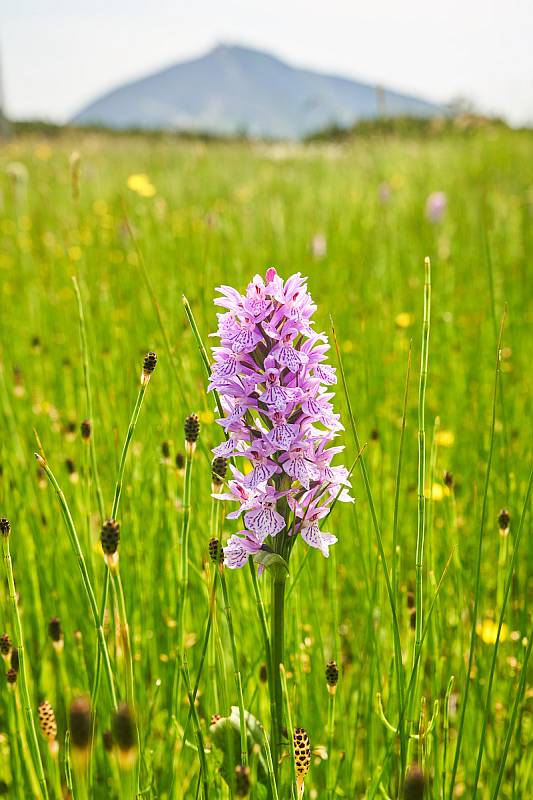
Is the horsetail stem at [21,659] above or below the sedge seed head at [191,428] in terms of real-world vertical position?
below

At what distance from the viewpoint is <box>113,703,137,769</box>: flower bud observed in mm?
430

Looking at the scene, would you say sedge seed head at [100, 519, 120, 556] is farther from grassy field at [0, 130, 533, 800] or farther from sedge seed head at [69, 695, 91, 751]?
sedge seed head at [69, 695, 91, 751]

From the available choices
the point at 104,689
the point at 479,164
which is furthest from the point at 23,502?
the point at 479,164

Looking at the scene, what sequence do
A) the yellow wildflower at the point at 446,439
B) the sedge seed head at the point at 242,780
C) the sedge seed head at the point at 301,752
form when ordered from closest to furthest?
1. the sedge seed head at the point at 242,780
2. the sedge seed head at the point at 301,752
3. the yellow wildflower at the point at 446,439

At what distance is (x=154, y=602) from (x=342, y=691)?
52 cm

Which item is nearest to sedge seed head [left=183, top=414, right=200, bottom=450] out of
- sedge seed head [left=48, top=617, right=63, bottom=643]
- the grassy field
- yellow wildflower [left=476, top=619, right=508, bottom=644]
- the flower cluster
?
the flower cluster

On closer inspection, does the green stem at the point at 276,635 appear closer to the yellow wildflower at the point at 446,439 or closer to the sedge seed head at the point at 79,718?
the sedge seed head at the point at 79,718

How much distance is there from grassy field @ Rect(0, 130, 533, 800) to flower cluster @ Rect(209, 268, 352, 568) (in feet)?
0.33

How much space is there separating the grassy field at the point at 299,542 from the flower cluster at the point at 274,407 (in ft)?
0.33

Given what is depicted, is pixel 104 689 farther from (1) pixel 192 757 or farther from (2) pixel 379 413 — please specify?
(2) pixel 379 413

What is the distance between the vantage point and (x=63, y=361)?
2.45 m

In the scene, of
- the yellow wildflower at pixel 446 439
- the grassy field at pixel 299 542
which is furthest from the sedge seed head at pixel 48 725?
the yellow wildflower at pixel 446 439

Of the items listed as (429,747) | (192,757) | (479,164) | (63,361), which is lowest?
(192,757)

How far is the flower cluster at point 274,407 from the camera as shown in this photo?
808mm
